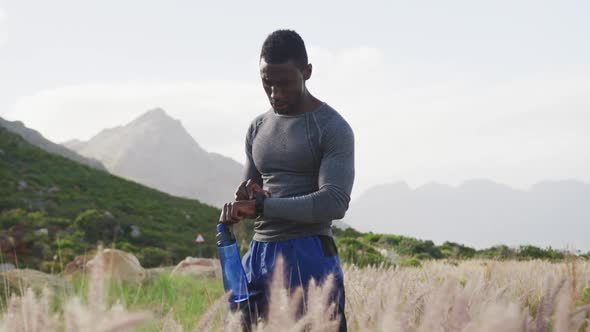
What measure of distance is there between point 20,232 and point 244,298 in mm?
15141

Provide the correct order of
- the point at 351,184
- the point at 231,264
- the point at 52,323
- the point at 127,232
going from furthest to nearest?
1. the point at 127,232
2. the point at 351,184
3. the point at 231,264
4. the point at 52,323

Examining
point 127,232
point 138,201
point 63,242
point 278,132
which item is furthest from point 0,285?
point 138,201

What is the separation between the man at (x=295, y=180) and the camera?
81.6 inches

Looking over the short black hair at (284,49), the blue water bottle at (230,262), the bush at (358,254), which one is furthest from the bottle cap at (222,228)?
the bush at (358,254)

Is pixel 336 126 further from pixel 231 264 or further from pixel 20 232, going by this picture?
pixel 20 232

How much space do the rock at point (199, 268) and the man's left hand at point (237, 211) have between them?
8341mm

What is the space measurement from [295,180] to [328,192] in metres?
0.22

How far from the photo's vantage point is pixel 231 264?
202 cm

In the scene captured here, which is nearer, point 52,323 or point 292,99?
point 52,323

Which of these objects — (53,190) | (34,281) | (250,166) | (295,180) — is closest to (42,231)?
(53,190)

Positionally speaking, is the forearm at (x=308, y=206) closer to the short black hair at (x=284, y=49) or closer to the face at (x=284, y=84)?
the face at (x=284, y=84)

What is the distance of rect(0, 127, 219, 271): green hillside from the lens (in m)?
15.7

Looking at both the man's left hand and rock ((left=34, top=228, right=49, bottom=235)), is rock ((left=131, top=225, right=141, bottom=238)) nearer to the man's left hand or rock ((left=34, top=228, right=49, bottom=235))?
rock ((left=34, top=228, right=49, bottom=235))

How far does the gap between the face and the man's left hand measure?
0.41m
